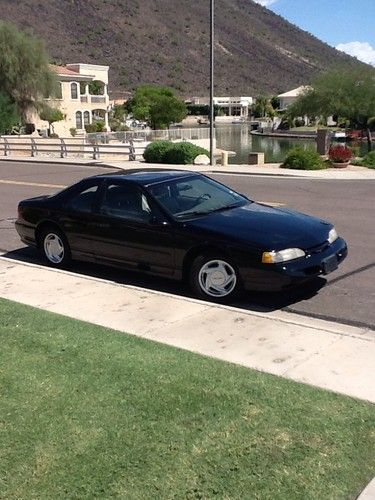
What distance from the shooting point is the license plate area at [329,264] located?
7092 millimetres

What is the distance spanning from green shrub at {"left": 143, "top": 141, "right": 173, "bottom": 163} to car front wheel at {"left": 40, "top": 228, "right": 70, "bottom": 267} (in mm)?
19878

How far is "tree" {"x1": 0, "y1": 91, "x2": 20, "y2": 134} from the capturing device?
170 feet

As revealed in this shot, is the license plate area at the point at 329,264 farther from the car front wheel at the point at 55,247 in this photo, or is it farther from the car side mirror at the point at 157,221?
the car front wheel at the point at 55,247

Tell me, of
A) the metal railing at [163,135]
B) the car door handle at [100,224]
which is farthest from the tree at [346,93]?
the car door handle at [100,224]

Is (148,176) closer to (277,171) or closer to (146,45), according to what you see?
(277,171)

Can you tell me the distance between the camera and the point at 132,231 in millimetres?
8023

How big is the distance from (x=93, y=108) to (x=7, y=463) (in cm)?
7332

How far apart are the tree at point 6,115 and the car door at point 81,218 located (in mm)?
45306

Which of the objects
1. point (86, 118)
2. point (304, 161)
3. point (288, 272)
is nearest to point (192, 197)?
point (288, 272)

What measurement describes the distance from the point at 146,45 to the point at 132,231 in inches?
6703

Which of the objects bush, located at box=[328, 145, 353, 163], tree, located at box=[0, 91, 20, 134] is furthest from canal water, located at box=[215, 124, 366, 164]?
tree, located at box=[0, 91, 20, 134]

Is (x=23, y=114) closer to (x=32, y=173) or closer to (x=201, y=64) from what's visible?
(x=32, y=173)

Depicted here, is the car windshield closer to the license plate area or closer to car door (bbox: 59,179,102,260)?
car door (bbox: 59,179,102,260)

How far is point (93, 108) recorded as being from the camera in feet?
244
